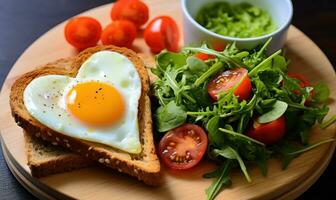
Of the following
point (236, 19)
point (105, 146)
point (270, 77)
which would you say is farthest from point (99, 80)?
point (236, 19)

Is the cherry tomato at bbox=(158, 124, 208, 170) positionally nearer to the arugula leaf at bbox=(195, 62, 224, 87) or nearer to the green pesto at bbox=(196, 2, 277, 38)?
the arugula leaf at bbox=(195, 62, 224, 87)

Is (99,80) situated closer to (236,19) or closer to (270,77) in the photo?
(270,77)

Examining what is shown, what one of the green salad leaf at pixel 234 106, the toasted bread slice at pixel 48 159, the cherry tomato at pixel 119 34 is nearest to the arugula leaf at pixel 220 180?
the green salad leaf at pixel 234 106

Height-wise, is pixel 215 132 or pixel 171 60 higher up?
pixel 171 60

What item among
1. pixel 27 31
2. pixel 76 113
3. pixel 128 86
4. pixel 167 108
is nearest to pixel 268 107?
pixel 167 108

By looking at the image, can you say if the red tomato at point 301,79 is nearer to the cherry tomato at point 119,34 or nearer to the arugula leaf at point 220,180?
the arugula leaf at point 220,180
